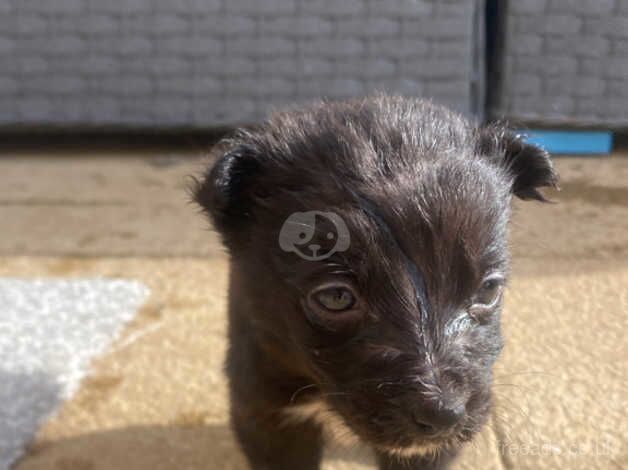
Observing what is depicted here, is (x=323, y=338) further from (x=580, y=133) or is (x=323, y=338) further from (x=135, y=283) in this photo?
(x=580, y=133)

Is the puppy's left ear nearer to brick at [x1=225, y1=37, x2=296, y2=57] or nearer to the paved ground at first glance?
the paved ground

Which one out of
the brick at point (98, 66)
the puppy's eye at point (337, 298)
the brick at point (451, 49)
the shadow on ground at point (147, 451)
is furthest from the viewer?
the brick at point (98, 66)

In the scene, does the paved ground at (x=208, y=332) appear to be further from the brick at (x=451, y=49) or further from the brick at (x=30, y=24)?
the brick at (x=30, y=24)

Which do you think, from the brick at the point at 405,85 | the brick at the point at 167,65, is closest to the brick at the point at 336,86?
the brick at the point at 405,85

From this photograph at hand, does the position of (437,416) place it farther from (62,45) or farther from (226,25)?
(62,45)

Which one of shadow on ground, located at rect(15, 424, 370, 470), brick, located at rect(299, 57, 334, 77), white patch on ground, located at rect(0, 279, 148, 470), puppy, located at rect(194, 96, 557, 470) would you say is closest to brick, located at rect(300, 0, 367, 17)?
brick, located at rect(299, 57, 334, 77)

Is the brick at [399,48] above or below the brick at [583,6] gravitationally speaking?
below

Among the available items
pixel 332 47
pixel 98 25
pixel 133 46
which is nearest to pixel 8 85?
pixel 98 25

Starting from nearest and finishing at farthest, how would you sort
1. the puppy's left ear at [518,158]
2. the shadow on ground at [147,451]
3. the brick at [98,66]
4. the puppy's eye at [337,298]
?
the puppy's eye at [337,298] → the puppy's left ear at [518,158] → the shadow on ground at [147,451] → the brick at [98,66]
